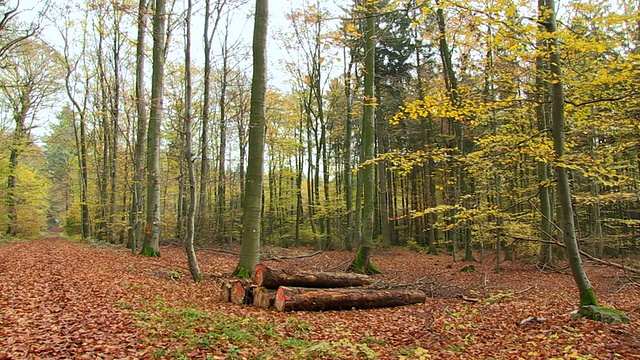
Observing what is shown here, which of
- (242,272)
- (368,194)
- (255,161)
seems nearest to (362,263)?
(368,194)

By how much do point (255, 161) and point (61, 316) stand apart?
5.40 m

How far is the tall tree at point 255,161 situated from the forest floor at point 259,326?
58.3 inches

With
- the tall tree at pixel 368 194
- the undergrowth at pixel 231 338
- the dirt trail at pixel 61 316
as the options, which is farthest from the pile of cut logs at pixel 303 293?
the tall tree at pixel 368 194

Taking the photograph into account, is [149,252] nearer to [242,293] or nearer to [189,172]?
[189,172]

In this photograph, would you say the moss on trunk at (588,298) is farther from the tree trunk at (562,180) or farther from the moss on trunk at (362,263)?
the moss on trunk at (362,263)

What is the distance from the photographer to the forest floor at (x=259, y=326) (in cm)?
449

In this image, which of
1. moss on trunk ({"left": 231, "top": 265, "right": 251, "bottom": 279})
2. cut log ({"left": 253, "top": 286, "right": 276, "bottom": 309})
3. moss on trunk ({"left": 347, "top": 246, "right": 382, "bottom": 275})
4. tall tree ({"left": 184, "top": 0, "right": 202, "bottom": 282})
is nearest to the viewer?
cut log ({"left": 253, "top": 286, "right": 276, "bottom": 309})

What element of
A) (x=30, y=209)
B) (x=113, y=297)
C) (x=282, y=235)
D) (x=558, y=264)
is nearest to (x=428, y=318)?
(x=113, y=297)

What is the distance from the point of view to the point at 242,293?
25.3 feet

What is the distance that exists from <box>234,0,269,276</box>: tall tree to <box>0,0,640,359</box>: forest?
5cm

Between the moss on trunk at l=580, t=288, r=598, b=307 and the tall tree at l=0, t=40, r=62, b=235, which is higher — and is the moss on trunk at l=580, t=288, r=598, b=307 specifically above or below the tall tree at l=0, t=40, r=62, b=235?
below

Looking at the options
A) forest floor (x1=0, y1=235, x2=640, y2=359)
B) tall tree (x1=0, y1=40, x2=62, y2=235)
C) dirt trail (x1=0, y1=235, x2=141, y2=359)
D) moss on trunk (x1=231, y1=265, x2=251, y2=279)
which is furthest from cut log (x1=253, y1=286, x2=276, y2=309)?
tall tree (x1=0, y1=40, x2=62, y2=235)

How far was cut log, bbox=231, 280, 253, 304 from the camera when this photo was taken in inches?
303

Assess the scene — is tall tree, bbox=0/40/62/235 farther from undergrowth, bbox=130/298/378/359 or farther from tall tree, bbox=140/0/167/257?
undergrowth, bbox=130/298/378/359
